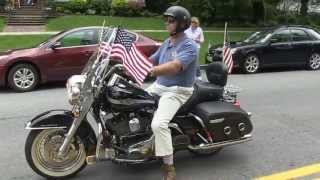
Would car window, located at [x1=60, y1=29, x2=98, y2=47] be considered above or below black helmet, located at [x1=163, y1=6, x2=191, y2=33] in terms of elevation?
below

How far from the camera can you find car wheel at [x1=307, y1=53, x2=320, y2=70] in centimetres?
1750

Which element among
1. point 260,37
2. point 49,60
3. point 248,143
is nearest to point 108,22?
point 260,37

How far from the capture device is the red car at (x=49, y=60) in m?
12.3

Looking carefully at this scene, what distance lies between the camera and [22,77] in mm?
12281

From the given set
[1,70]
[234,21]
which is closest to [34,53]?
[1,70]

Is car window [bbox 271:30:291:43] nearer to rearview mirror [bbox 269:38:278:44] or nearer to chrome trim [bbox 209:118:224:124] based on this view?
rearview mirror [bbox 269:38:278:44]

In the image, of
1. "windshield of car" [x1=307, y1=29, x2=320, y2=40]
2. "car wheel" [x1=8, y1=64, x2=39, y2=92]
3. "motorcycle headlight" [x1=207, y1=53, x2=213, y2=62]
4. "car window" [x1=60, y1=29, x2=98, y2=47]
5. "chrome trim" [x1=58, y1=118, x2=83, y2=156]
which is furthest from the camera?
"windshield of car" [x1=307, y1=29, x2=320, y2=40]

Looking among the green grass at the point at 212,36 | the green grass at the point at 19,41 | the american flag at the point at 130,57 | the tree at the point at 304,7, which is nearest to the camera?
the american flag at the point at 130,57

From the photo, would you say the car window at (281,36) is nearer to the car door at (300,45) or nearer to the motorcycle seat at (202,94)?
the car door at (300,45)

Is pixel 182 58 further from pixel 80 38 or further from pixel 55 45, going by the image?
pixel 80 38

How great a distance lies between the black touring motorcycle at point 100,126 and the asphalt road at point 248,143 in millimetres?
323

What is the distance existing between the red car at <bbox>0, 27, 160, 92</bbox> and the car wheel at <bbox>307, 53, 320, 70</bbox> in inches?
300

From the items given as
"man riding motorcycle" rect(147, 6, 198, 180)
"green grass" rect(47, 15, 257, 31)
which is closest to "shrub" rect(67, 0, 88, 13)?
"green grass" rect(47, 15, 257, 31)

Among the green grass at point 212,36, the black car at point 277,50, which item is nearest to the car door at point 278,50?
the black car at point 277,50
